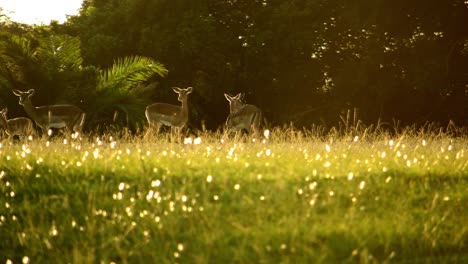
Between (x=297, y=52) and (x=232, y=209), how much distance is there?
20.5 m

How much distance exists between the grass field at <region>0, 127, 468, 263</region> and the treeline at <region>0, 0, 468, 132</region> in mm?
15088

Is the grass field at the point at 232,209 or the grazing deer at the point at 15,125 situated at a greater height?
the grass field at the point at 232,209

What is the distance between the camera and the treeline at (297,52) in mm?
25797

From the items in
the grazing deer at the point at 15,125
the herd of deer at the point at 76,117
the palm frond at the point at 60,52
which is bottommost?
the grazing deer at the point at 15,125

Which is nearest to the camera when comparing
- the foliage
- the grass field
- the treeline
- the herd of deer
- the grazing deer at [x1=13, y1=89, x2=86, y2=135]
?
the grass field

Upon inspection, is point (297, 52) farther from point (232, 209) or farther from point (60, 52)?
point (232, 209)

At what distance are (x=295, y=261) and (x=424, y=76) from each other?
63.5 feet

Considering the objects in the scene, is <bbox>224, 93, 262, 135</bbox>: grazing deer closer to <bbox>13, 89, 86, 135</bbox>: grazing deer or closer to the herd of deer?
the herd of deer

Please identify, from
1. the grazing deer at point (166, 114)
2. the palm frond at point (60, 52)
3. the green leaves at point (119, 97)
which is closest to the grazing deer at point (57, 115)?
the grazing deer at point (166, 114)

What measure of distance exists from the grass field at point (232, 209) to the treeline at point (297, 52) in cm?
1509

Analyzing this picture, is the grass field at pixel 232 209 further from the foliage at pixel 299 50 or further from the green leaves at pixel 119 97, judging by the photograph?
the foliage at pixel 299 50

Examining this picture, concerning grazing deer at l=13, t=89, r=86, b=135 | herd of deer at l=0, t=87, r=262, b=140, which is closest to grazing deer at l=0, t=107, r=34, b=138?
herd of deer at l=0, t=87, r=262, b=140

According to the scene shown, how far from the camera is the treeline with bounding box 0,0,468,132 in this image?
25.8m

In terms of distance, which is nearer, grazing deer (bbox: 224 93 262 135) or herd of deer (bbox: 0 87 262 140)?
herd of deer (bbox: 0 87 262 140)
